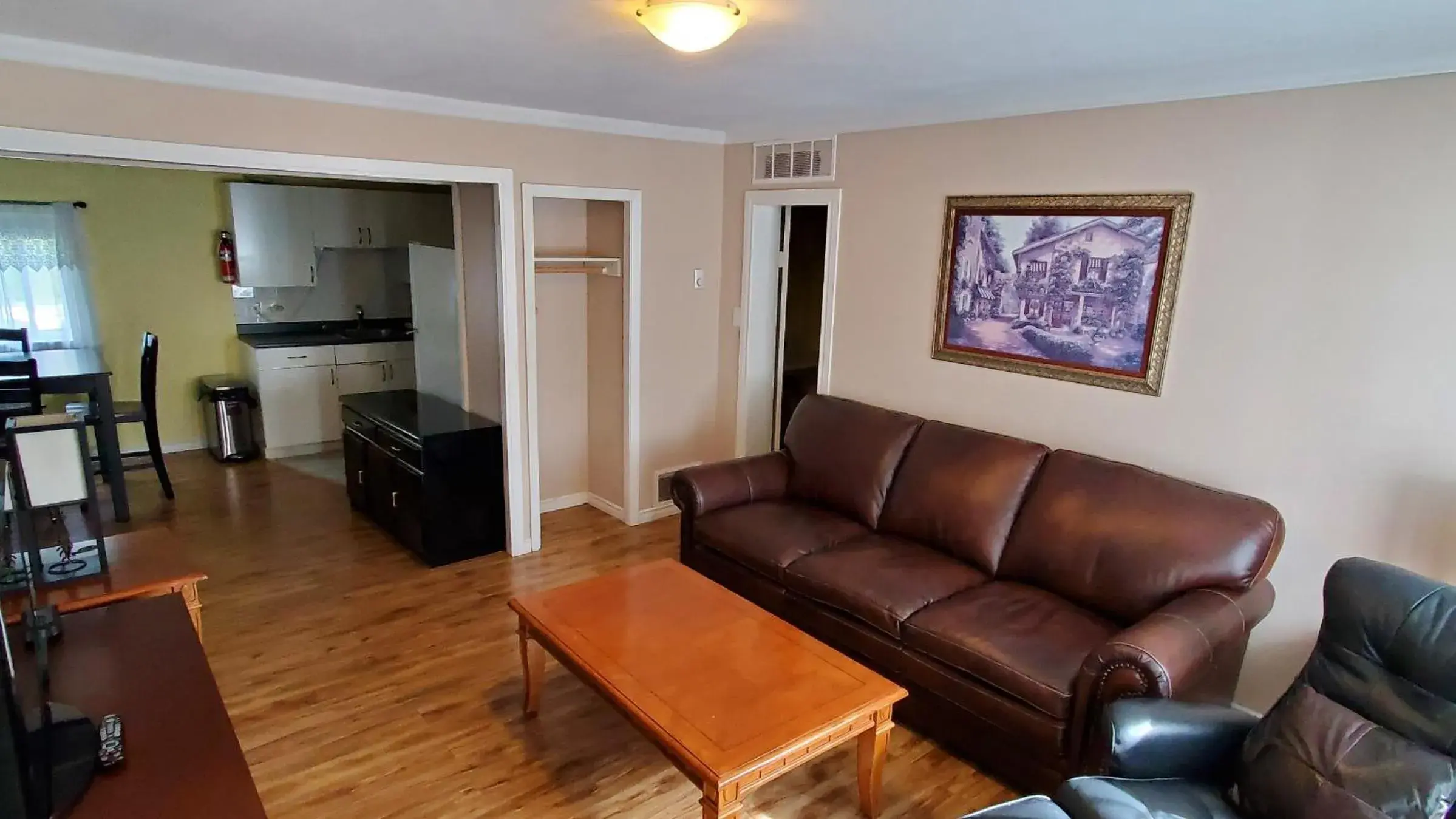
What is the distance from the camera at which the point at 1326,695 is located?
6.38 ft

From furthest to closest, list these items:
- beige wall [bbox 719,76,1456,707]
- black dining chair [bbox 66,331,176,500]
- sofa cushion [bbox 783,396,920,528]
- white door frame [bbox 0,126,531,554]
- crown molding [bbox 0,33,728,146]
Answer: black dining chair [bbox 66,331,176,500] → sofa cushion [bbox 783,396,920,528] → white door frame [bbox 0,126,531,554] → crown molding [bbox 0,33,728,146] → beige wall [bbox 719,76,1456,707]

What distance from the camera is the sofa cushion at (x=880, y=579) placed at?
2.82 metres

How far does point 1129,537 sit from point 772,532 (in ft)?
4.53

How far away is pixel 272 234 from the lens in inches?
231

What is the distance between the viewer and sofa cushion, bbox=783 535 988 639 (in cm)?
282

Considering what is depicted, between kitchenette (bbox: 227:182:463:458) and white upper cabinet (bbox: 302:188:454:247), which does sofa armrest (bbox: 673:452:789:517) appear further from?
white upper cabinet (bbox: 302:188:454:247)

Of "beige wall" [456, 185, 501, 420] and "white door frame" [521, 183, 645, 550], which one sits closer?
"white door frame" [521, 183, 645, 550]

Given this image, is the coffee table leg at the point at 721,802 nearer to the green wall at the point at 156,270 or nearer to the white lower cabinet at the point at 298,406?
the white lower cabinet at the point at 298,406

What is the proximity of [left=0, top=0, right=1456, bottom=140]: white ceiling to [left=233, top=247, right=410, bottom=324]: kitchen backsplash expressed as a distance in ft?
11.5

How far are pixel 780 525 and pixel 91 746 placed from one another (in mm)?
2443

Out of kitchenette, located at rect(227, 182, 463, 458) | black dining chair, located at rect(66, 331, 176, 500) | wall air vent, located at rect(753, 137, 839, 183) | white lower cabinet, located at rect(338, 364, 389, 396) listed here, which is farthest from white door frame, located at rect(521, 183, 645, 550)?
black dining chair, located at rect(66, 331, 176, 500)

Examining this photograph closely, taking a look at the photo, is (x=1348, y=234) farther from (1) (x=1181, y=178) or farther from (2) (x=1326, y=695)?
(2) (x=1326, y=695)

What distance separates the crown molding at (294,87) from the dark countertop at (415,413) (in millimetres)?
1551

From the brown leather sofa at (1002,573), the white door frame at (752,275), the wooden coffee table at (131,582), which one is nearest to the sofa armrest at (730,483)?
the brown leather sofa at (1002,573)
